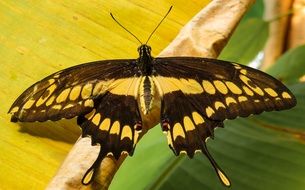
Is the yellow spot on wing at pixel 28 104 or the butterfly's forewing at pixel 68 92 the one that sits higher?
the butterfly's forewing at pixel 68 92

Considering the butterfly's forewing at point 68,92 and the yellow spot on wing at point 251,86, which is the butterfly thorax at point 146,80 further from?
the yellow spot on wing at point 251,86

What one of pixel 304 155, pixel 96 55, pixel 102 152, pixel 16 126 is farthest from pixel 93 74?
pixel 304 155

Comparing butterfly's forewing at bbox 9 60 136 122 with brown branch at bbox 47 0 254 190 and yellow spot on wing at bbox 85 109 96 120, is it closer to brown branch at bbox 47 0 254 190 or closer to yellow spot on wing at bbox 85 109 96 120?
yellow spot on wing at bbox 85 109 96 120

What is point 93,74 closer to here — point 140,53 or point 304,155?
point 140,53

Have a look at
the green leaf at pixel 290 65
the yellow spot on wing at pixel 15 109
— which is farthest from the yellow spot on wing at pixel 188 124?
the green leaf at pixel 290 65

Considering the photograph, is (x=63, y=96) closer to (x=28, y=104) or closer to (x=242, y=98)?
(x=28, y=104)

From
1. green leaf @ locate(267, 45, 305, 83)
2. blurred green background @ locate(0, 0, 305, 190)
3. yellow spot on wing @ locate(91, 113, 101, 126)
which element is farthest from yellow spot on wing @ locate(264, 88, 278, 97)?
green leaf @ locate(267, 45, 305, 83)

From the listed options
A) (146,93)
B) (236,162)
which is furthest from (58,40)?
(236,162)
